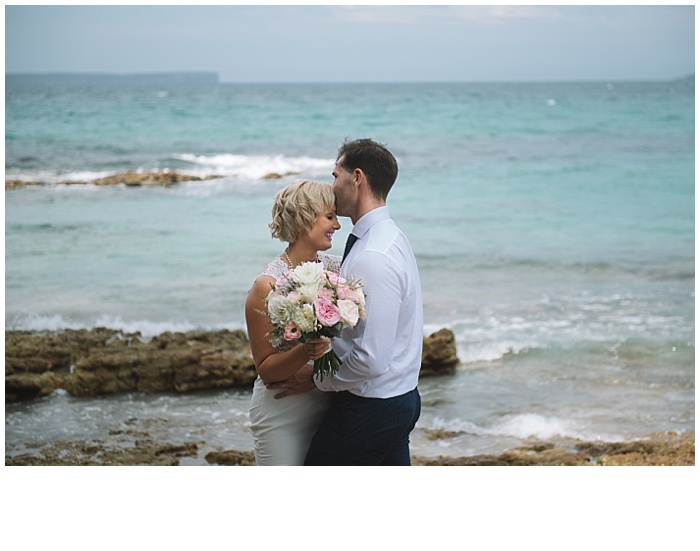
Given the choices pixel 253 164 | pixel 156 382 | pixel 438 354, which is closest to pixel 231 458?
pixel 156 382

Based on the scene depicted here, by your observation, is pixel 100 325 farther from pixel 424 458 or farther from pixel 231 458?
pixel 424 458

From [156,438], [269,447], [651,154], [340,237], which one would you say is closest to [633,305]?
[340,237]

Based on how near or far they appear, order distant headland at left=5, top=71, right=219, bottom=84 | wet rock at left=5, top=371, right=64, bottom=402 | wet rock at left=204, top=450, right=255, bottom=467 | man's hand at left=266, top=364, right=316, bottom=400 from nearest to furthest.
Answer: man's hand at left=266, top=364, right=316, bottom=400, wet rock at left=204, top=450, right=255, bottom=467, wet rock at left=5, top=371, right=64, bottom=402, distant headland at left=5, top=71, right=219, bottom=84

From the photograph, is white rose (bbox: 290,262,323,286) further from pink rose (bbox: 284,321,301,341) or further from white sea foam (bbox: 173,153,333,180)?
white sea foam (bbox: 173,153,333,180)

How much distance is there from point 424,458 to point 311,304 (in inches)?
107

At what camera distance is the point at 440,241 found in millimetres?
11633

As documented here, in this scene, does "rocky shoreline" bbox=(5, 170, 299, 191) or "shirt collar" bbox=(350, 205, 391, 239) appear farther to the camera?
"rocky shoreline" bbox=(5, 170, 299, 191)

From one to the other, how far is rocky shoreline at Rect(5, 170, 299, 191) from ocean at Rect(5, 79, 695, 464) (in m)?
0.31

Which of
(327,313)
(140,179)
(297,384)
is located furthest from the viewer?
(140,179)

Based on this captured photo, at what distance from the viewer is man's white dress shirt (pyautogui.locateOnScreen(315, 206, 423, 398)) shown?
8.48 ft

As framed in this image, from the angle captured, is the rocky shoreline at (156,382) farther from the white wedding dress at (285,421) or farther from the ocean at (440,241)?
the white wedding dress at (285,421)

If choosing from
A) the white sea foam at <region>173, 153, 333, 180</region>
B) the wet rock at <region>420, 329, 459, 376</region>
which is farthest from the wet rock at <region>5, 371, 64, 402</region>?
the white sea foam at <region>173, 153, 333, 180</region>

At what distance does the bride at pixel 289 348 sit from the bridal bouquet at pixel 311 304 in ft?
0.27
